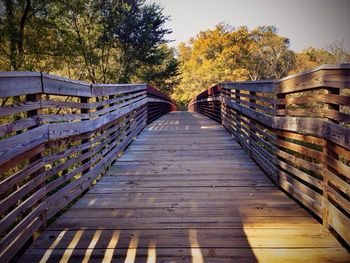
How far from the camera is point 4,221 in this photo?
229cm

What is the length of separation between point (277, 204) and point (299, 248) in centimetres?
102

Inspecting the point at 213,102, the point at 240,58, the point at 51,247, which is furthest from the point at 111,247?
the point at 240,58

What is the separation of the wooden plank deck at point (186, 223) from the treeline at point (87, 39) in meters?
8.64

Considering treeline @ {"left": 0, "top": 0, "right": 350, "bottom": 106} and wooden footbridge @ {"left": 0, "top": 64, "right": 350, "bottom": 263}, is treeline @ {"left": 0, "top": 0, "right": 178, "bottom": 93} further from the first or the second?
wooden footbridge @ {"left": 0, "top": 64, "right": 350, "bottom": 263}

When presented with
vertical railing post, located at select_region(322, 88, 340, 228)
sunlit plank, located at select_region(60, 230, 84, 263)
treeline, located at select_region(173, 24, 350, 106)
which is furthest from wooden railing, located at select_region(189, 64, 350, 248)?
treeline, located at select_region(173, 24, 350, 106)

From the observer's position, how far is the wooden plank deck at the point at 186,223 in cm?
254

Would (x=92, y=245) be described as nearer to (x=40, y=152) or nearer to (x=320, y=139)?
(x=40, y=152)

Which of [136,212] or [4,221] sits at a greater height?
[4,221]

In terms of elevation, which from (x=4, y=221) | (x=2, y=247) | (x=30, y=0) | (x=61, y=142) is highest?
(x=30, y=0)

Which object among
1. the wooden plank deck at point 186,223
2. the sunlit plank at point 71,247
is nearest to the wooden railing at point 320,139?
the wooden plank deck at point 186,223

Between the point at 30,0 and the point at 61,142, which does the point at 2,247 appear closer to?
the point at 61,142

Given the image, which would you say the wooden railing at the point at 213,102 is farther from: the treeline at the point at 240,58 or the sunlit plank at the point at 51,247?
the treeline at the point at 240,58

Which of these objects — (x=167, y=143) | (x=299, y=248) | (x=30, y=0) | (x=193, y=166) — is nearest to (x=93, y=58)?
(x=30, y=0)

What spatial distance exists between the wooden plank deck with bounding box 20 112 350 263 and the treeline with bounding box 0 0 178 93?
28.4 feet
